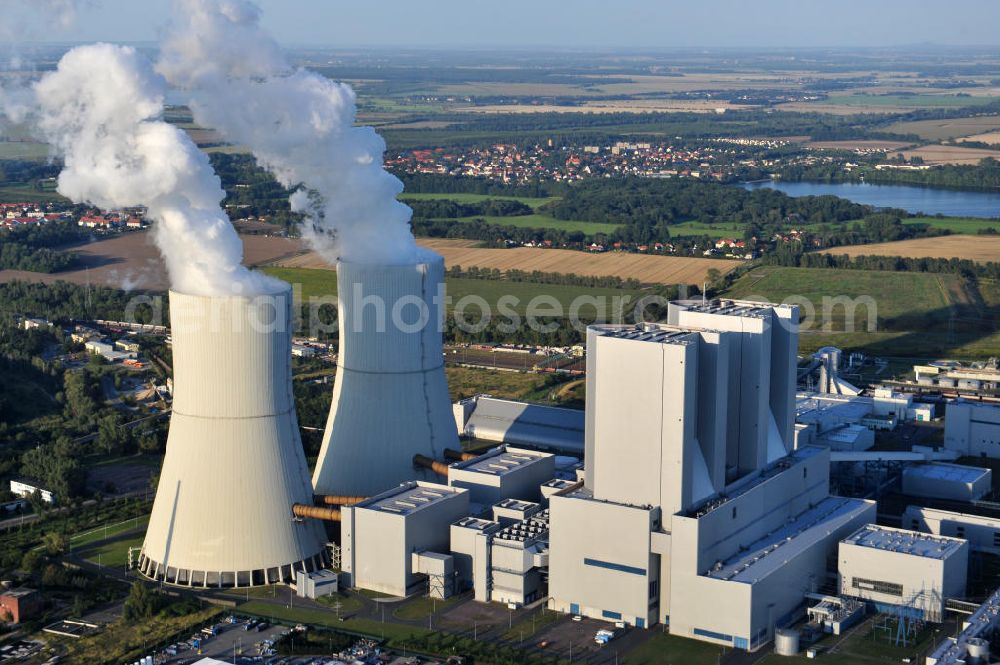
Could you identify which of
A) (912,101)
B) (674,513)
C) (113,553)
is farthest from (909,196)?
(912,101)

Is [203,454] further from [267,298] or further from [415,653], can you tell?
[415,653]

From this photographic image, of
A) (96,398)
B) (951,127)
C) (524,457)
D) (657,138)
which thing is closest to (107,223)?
(96,398)

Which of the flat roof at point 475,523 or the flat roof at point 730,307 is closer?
the flat roof at point 475,523

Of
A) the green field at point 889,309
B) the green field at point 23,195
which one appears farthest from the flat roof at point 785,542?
the green field at point 23,195

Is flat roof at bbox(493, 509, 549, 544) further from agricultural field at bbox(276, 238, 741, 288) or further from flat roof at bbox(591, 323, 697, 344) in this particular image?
agricultural field at bbox(276, 238, 741, 288)

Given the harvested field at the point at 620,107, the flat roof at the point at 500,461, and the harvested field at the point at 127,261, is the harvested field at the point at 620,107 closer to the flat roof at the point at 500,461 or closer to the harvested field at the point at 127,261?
the harvested field at the point at 127,261

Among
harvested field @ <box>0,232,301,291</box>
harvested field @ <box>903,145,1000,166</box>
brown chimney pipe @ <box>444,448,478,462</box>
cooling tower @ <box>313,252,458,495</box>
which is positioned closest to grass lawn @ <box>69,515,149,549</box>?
cooling tower @ <box>313,252,458,495</box>
